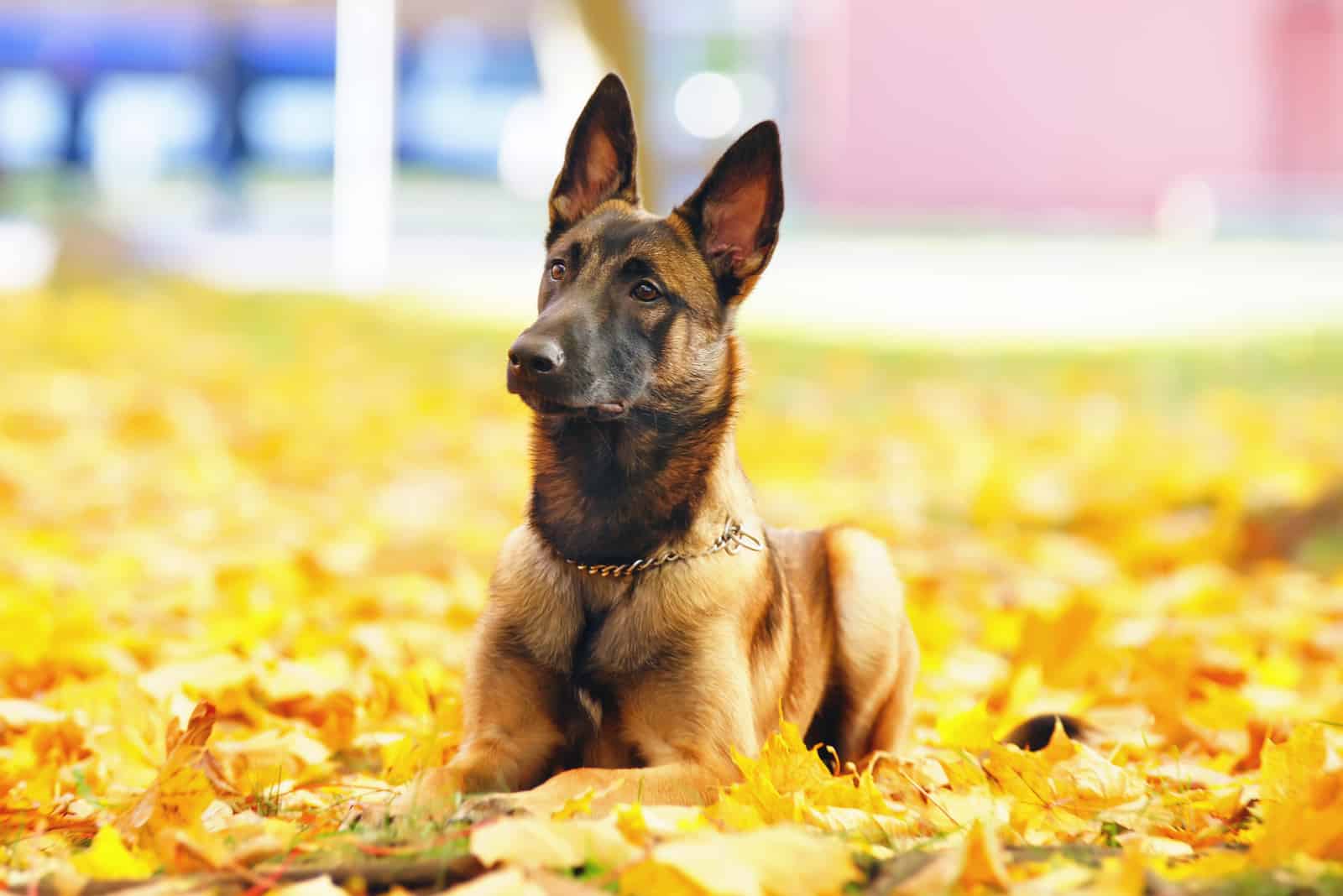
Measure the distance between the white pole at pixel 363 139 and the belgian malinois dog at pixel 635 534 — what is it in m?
13.4

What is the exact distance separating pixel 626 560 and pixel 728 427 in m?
0.47

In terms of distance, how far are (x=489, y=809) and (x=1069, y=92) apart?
31.0 m

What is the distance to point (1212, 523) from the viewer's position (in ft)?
24.3

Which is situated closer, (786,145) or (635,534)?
(635,534)

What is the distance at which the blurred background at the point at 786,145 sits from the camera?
17141mm

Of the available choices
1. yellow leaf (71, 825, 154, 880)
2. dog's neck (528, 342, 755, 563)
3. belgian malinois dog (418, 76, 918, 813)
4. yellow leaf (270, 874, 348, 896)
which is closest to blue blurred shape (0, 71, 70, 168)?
belgian malinois dog (418, 76, 918, 813)

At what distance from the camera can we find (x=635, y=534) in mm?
3672

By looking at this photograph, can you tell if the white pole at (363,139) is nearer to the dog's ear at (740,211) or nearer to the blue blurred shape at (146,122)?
the blue blurred shape at (146,122)

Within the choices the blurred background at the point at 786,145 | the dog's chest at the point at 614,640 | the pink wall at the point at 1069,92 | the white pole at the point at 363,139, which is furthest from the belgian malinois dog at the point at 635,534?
the pink wall at the point at 1069,92

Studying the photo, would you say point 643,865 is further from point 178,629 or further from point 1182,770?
point 178,629

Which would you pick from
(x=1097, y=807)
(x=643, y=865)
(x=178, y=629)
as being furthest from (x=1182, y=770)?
(x=178, y=629)

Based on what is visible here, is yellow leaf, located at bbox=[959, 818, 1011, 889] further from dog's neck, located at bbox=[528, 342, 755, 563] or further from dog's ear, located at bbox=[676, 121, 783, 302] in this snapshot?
dog's ear, located at bbox=[676, 121, 783, 302]

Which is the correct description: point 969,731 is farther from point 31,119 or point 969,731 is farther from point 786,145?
point 786,145

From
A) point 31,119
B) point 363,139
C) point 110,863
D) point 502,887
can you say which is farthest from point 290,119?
point 502,887
